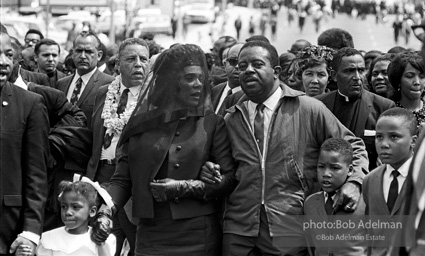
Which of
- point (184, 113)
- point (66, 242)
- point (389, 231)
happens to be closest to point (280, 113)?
point (184, 113)

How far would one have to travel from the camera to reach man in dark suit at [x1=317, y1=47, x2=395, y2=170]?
339 inches

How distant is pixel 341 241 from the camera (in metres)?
7.18

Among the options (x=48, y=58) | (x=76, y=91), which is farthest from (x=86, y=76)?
(x=48, y=58)

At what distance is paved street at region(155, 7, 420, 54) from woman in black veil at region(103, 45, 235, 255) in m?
38.2

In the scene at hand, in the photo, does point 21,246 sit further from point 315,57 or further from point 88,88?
point 315,57

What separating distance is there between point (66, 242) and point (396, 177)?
2443 millimetres

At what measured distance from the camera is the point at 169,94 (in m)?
7.36

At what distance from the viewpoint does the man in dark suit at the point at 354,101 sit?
8.62 m

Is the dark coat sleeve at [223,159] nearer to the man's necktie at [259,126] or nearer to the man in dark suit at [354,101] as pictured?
the man's necktie at [259,126]

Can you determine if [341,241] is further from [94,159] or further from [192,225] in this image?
[94,159]

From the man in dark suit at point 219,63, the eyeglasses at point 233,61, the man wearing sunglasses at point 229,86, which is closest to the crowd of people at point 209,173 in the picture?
the man wearing sunglasses at point 229,86

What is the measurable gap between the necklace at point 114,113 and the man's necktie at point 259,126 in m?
1.53

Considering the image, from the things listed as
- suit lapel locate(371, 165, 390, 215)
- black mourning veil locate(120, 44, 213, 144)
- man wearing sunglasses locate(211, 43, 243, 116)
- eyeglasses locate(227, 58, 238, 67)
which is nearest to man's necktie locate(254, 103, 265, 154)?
black mourning veil locate(120, 44, 213, 144)

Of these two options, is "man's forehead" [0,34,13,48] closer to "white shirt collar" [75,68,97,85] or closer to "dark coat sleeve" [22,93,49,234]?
"dark coat sleeve" [22,93,49,234]
